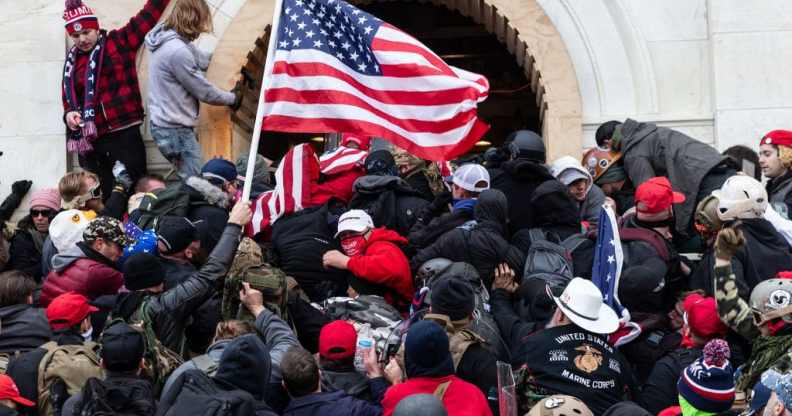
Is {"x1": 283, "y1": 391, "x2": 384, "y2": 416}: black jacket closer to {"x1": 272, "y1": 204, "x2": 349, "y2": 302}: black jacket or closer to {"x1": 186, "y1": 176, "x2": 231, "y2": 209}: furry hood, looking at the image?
{"x1": 272, "y1": 204, "x2": 349, "y2": 302}: black jacket

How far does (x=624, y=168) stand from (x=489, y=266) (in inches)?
101

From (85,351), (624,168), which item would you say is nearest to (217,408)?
(85,351)

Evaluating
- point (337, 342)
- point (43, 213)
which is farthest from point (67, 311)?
point (43, 213)

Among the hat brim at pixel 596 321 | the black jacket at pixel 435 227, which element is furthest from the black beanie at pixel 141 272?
the hat brim at pixel 596 321

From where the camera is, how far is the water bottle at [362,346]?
414 inches

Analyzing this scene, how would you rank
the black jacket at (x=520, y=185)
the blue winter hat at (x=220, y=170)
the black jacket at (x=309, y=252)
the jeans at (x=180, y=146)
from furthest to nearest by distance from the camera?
the jeans at (x=180, y=146), the blue winter hat at (x=220, y=170), the black jacket at (x=520, y=185), the black jacket at (x=309, y=252)

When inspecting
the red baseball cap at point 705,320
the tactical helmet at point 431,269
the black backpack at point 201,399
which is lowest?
the red baseball cap at point 705,320

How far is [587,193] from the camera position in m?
13.1

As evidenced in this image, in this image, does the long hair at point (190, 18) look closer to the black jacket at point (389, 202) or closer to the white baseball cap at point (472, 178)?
the black jacket at point (389, 202)

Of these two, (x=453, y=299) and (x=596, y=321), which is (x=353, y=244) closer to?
(x=453, y=299)

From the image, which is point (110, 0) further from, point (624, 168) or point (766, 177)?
point (766, 177)

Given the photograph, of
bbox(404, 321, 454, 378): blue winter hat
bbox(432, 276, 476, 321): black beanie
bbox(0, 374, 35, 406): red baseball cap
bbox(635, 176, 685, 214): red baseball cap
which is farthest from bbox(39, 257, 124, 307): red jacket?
bbox(635, 176, 685, 214): red baseball cap

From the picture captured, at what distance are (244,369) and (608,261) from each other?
302 centimetres

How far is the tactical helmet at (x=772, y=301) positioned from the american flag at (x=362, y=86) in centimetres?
294
